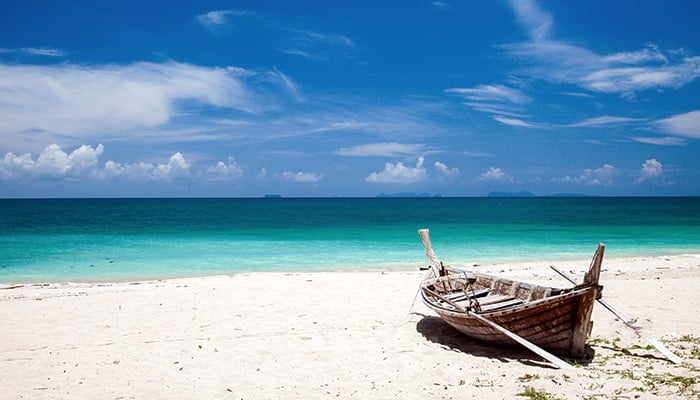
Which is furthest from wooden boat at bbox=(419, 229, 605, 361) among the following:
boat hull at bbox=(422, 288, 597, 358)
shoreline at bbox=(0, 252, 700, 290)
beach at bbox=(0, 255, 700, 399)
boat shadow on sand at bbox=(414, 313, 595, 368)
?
shoreline at bbox=(0, 252, 700, 290)

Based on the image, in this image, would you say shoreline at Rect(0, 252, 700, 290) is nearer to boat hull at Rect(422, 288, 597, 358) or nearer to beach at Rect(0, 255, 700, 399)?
beach at Rect(0, 255, 700, 399)

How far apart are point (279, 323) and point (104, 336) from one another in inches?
130

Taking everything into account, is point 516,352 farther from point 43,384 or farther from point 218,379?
point 43,384

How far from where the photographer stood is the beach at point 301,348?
6.67 meters

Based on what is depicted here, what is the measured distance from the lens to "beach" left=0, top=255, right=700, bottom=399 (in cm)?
667

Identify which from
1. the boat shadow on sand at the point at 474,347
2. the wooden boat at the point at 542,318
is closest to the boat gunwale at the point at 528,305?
the wooden boat at the point at 542,318

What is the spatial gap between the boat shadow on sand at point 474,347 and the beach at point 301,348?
4 cm

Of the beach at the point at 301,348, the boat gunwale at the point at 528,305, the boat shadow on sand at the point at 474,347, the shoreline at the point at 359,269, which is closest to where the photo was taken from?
the beach at the point at 301,348

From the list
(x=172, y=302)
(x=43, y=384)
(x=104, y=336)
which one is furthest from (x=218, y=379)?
(x=172, y=302)

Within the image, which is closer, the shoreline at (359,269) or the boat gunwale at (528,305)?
the boat gunwale at (528,305)

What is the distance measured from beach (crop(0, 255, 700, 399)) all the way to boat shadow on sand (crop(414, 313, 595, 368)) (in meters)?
0.04

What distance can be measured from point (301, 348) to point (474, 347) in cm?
294

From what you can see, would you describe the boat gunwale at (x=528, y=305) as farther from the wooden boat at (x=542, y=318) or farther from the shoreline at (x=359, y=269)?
the shoreline at (x=359, y=269)

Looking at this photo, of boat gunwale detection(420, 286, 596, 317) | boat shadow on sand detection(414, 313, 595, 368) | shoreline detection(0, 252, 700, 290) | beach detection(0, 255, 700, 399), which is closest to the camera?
beach detection(0, 255, 700, 399)
